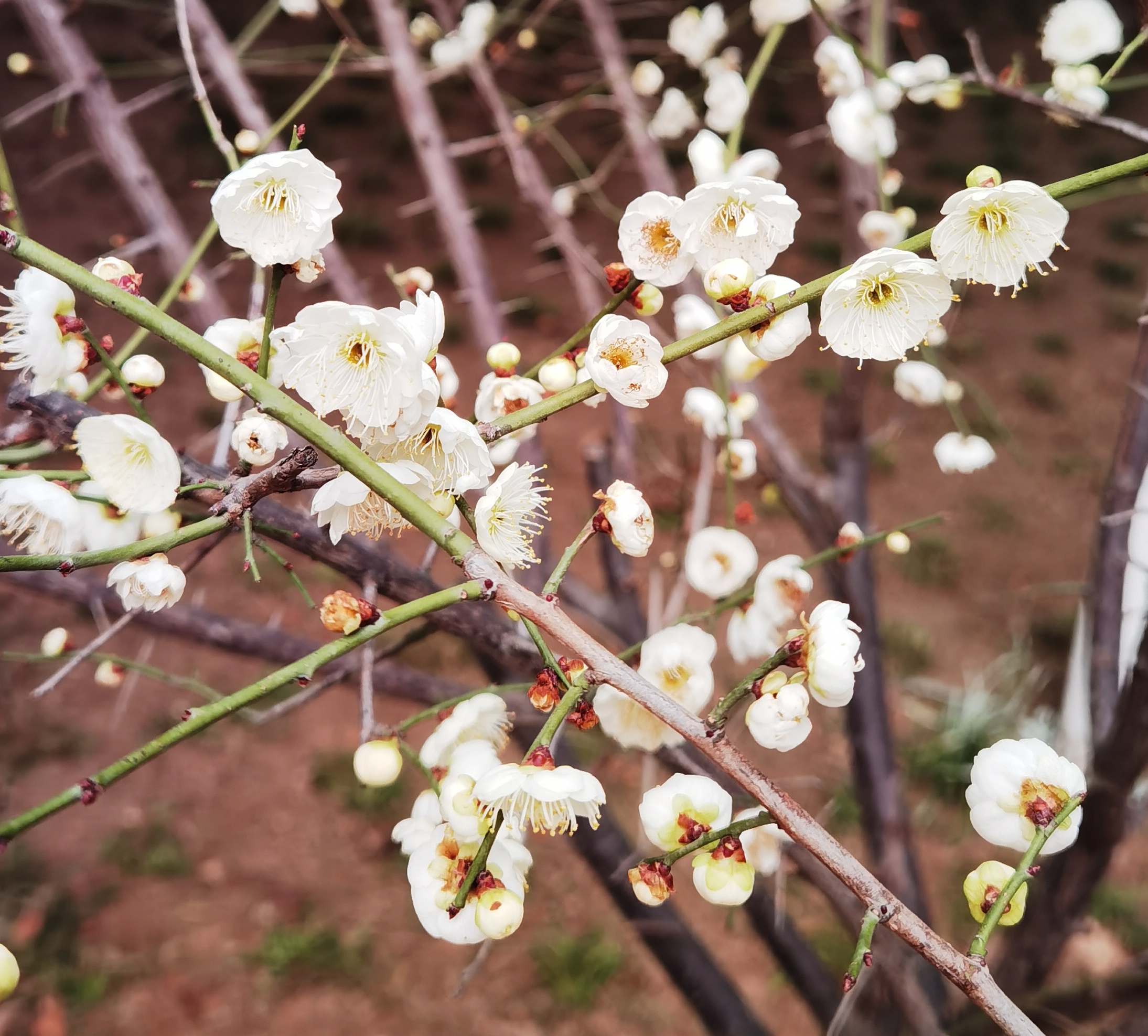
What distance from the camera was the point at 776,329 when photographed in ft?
1.79

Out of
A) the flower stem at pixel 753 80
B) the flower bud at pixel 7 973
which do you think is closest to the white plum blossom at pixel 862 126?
the flower stem at pixel 753 80

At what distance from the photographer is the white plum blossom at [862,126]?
3.58ft

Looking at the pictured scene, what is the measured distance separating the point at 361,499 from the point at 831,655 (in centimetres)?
27

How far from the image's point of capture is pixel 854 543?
28.7 inches

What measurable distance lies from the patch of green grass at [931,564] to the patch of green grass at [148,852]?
2401mm

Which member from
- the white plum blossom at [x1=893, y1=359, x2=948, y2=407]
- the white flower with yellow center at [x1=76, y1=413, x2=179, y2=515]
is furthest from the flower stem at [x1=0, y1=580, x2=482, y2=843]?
the white plum blossom at [x1=893, y1=359, x2=948, y2=407]

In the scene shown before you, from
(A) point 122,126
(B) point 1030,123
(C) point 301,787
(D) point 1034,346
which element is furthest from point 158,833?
(B) point 1030,123

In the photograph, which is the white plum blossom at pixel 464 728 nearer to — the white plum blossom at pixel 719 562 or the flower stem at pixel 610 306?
the flower stem at pixel 610 306

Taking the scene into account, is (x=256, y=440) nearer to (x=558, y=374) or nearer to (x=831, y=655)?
(x=558, y=374)

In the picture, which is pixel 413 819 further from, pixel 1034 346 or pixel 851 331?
pixel 1034 346

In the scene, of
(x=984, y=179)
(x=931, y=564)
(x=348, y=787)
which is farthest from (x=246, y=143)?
(x=931, y=564)

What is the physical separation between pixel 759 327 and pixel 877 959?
2.66 ft

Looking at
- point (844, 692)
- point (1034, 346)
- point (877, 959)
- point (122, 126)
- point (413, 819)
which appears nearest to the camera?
point (844, 692)

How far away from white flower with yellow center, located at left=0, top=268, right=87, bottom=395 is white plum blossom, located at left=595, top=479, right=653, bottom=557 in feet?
1.07
